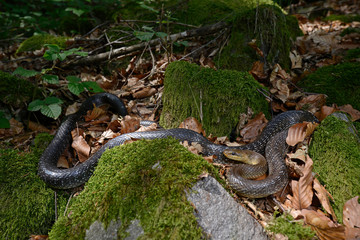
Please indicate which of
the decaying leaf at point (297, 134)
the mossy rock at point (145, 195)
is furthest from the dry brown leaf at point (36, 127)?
the decaying leaf at point (297, 134)

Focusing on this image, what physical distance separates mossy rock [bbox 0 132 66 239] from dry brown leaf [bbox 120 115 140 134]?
166 centimetres

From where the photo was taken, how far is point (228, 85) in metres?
4.43

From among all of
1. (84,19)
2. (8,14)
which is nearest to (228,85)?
(84,19)

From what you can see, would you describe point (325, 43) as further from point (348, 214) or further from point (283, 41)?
point (348, 214)

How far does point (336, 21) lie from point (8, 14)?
504 inches

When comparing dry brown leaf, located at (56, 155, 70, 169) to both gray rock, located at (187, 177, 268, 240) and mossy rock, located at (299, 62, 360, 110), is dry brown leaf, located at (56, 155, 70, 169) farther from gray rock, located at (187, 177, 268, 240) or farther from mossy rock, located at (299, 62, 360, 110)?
mossy rock, located at (299, 62, 360, 110)

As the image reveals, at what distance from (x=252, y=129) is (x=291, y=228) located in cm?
221

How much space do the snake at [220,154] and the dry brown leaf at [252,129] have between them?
0.17 metres

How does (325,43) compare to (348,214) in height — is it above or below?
above

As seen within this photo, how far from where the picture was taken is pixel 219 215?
243cm

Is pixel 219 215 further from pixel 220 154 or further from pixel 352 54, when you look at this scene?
pixel 352 54

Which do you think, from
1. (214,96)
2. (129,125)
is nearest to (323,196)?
(214,96)

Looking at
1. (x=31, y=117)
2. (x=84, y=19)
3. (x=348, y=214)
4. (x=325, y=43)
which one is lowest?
(x=31, y=117)

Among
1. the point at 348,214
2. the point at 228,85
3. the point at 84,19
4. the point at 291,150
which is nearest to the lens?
the point at 348,214
